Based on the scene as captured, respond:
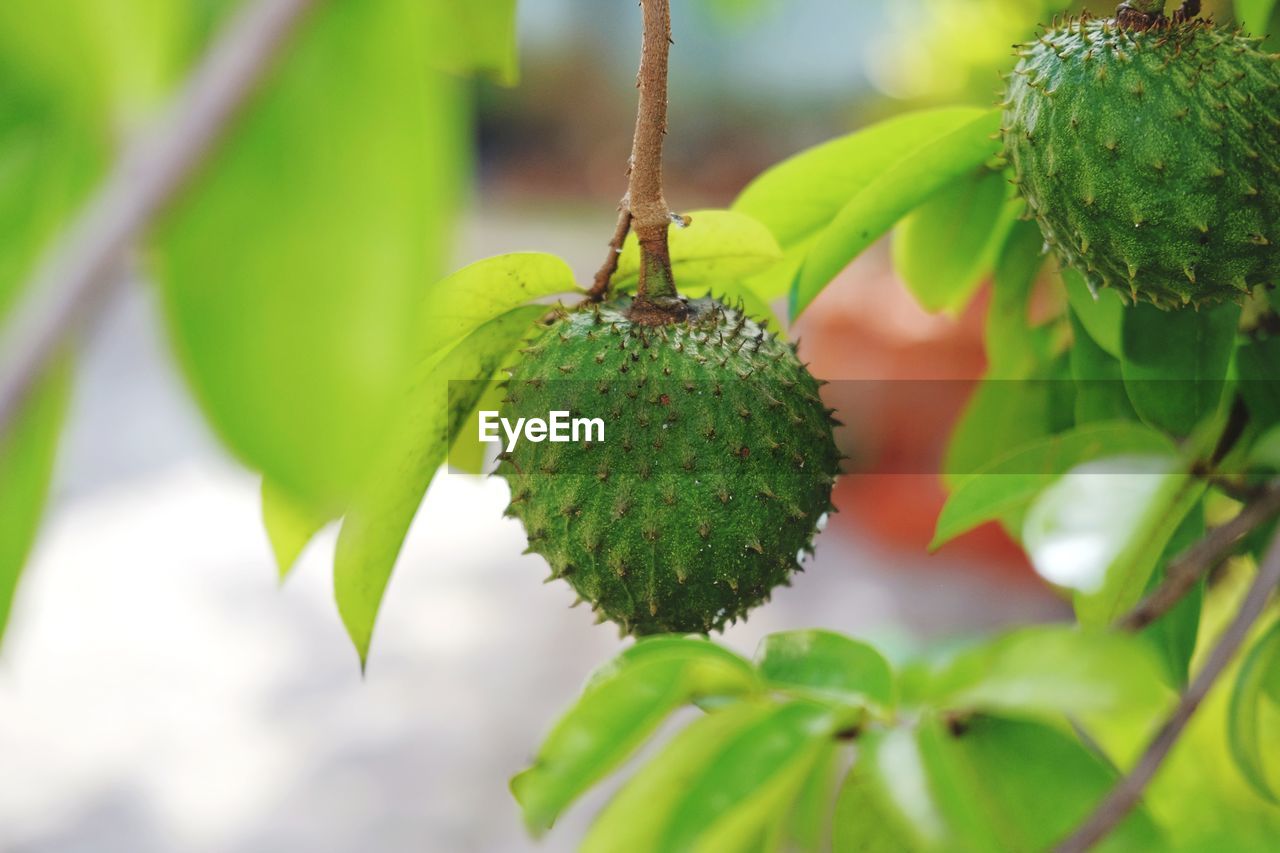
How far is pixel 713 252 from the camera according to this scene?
574 millimetres

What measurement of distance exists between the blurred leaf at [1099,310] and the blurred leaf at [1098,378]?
2 centimetres

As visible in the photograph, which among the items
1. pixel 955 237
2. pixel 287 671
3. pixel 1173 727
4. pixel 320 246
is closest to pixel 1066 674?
pixel 1173 727

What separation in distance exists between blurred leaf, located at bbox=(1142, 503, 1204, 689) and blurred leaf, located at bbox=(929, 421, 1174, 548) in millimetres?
62

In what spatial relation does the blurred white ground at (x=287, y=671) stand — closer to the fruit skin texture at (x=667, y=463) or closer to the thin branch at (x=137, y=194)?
the fruit skin texture at (x=667, y=463)

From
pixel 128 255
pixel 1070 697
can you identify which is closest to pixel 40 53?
pixel 128 255

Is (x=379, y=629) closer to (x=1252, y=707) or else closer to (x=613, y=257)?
(x=613, y=257)

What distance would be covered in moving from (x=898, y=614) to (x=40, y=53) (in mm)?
2610

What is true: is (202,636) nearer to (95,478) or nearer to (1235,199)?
(95,478)

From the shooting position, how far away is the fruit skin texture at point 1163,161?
50cm

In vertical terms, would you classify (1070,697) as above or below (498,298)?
below

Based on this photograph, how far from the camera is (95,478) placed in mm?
3404

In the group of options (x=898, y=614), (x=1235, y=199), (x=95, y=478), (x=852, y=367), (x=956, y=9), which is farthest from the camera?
(x=95, y=478)

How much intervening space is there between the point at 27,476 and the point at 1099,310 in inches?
20.1

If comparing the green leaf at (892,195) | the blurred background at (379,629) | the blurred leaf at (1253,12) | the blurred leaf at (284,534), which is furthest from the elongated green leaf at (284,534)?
the blurred background at (379,629)
